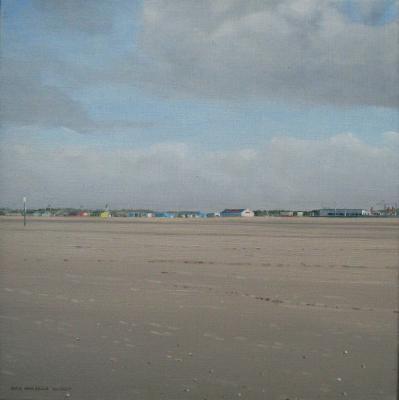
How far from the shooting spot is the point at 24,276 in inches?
419

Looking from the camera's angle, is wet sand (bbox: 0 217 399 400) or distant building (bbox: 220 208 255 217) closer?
wet sand (bbox: 0 217 399 400)

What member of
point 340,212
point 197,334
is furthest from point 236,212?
point 197,334

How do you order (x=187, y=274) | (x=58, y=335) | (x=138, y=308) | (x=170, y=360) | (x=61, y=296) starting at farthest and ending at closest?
(x=187, y=274), (x=61, y=296), (x=138, y=308), (x=58, y=335), (x=170, y=360)

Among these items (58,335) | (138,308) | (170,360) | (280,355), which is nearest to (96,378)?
(170,360)

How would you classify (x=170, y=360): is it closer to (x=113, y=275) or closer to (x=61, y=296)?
(x=61, y=296)

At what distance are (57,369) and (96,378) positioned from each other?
0.48m

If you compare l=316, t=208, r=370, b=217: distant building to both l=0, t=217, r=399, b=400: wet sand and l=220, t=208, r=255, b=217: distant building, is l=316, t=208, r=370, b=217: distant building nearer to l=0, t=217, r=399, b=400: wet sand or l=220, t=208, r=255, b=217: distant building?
l=220, t=208, r=255, b=217: distant building

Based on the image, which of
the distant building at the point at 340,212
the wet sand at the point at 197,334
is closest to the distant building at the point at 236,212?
the distant building at the point at 340,212

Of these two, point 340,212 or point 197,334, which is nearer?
point 197,334

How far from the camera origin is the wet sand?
14.5ft

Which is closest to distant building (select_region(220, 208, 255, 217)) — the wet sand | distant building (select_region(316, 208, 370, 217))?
distant building (select_region(316, 208, 370, 217))

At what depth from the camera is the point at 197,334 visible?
19.9 ft

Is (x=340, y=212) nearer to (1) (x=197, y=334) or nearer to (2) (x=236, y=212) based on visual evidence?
(2) (x=236, y=212)

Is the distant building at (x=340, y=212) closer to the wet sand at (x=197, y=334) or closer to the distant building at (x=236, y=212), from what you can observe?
the distant building at (x=236, y=212)
